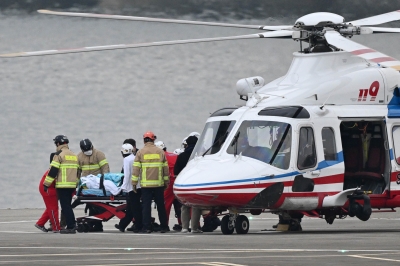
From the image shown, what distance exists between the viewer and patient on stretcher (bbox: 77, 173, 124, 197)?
17.9 meters

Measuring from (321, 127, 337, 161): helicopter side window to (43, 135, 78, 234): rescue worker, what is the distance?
3.76 metres

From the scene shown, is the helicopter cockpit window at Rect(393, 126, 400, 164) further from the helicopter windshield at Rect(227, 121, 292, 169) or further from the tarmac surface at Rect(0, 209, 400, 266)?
the helicopter windshield at Rect(227, 121, 292, 169)

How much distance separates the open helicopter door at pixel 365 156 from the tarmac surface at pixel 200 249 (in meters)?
0.73

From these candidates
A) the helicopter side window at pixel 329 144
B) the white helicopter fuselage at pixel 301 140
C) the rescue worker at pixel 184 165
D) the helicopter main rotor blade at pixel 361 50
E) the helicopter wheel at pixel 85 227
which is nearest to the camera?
the helicopter main rotor blade at pixel 361 50

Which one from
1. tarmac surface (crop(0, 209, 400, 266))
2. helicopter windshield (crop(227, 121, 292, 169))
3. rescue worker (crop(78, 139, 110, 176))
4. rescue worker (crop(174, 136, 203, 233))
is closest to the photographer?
tarmac surface (crop(0, 209, 400, 266))

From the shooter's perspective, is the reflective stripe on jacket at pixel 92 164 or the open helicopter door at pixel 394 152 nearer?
the open helicopter door at pixel 394 152

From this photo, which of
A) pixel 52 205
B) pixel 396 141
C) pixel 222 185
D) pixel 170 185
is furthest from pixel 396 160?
pixel 52 205

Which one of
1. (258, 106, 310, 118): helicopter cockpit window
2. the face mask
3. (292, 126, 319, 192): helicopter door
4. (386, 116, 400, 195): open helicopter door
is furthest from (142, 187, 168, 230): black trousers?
(386, 116, 400, 195): open helicopter door

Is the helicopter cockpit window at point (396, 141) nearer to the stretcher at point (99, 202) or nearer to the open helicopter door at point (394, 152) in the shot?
the open helicopter door at point (394, 152)

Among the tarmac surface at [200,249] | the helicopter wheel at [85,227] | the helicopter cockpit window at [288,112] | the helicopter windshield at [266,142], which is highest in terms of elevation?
the helicopter cockpit window at [288,112]

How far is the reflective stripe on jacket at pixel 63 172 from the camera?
1747 cm

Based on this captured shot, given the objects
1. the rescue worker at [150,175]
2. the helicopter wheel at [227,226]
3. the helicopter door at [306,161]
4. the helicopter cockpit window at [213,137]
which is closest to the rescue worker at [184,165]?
the rescue worker at [150,175]

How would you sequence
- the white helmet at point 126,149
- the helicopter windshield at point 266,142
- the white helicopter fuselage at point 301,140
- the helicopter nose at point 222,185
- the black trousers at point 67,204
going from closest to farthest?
the helicopter nose at point 222,185 < the white helicopter fuselage at point 301,140 < the helicopter windshield at point 266,142 < the black trousers at point 67,204 < the white helmet at point 126,149

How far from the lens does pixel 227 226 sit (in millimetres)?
16500
